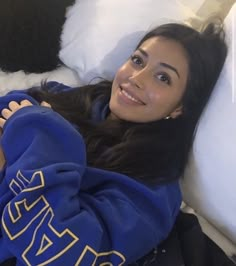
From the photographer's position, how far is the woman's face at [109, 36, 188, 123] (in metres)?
1.09

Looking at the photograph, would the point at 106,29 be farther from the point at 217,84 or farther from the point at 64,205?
the point at 64,205

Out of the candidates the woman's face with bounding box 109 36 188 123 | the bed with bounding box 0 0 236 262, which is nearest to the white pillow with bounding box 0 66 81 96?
the bed with bounding box 0 0 236 262

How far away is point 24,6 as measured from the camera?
1.28 meters

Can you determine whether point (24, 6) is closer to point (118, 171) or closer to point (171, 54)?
point (171, 54)

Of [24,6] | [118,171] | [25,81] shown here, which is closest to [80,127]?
[118,171]

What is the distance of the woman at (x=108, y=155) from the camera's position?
2.76 ft

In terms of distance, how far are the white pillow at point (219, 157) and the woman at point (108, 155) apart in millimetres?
44

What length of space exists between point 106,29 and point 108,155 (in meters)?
0.42

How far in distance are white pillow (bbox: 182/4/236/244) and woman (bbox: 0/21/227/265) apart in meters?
0.04

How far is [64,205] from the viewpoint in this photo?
840mm

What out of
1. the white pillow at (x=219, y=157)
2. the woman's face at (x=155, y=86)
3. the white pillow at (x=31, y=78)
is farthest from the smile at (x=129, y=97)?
the white pillow at (x=31, y=78)

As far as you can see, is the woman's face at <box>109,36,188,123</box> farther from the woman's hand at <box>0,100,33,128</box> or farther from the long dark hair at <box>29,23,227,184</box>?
the woman's hand at <box>0,100,33,128</box>

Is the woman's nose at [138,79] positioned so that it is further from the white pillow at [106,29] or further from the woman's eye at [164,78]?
the white pillow at [106,29]

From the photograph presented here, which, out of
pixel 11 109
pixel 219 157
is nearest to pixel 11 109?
pixel 11 109
